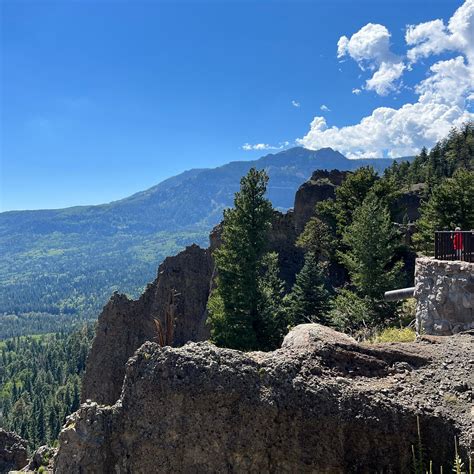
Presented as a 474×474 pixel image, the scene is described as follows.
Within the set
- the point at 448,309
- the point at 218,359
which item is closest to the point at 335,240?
the point at 448,309

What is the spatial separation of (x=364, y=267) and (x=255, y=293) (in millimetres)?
6898

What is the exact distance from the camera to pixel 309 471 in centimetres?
736

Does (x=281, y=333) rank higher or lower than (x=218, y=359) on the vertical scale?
lower

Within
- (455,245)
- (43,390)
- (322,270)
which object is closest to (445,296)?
(455,245)

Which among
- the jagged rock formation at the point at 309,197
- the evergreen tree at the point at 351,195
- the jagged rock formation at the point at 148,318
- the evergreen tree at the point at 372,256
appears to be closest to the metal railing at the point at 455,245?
the evergreen tree at the point at 372,256

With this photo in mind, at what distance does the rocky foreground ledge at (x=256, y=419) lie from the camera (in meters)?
7.48

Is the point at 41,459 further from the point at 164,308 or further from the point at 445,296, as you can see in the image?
the point at 164,308

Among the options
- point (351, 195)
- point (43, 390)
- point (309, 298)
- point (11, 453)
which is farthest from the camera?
point (43, 390)

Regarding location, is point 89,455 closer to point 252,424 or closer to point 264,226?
point 252,424

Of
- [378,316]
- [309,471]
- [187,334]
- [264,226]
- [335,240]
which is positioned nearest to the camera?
[309,471]

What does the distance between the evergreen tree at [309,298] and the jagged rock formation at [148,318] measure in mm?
15275

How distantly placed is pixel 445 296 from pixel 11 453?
2237cm

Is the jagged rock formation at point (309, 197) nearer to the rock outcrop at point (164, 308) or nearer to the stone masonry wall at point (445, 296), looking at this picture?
the rock outcrop at point (164, 308)

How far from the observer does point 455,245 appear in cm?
1467
